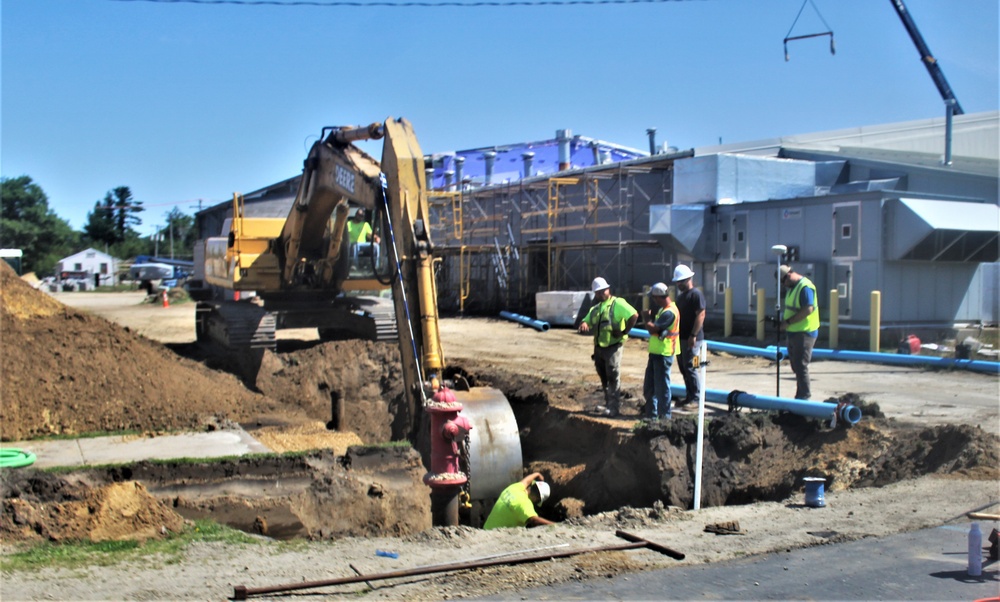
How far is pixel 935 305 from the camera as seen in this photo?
19.3 m

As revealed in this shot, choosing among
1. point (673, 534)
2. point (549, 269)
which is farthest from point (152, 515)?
point (549, 269)

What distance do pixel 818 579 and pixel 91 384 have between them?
9410 mm

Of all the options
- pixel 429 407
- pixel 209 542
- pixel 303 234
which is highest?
pixel 303 234

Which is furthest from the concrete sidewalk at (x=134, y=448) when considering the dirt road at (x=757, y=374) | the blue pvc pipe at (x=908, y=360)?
the blue pvc pipe at (x=908, y=360)

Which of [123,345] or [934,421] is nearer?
[934,421]

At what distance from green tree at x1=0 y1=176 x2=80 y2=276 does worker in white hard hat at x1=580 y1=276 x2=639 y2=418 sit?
208 feet

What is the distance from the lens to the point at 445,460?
7.66 metres

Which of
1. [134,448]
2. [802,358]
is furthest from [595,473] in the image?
[134,448]

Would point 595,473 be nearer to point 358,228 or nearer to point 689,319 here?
point 689,319

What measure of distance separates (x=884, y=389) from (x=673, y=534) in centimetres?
796

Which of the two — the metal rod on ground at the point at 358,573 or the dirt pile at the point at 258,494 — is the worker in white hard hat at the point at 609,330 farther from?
the metal rod on ground at the point at 358,573

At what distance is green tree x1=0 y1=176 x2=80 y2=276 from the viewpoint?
6656cm

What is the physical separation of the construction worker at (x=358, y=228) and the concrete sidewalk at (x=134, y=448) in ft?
17.8

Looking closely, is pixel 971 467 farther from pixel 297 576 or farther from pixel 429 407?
pixel 297 576
